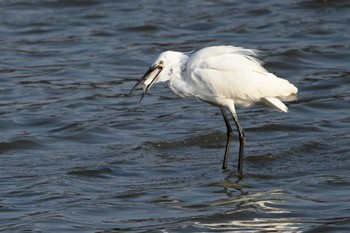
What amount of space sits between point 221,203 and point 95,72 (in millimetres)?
6341

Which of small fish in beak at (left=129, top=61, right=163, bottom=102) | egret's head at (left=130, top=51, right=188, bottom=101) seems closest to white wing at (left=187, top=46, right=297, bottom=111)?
egret's head at (left=130, top=51, right=188, bottom=101)

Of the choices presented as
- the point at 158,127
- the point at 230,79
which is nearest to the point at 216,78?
the point at 230,79

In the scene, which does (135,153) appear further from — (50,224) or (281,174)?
(50,224)

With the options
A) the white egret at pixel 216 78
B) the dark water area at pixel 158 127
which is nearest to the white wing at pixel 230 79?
the white egret at pixel 216 78

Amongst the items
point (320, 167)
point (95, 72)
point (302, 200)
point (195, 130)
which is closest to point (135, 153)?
point (195, 130)

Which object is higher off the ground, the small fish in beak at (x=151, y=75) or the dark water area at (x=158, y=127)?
the small fish in beak at (x=151, y=75)

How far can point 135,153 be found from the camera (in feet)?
37.3

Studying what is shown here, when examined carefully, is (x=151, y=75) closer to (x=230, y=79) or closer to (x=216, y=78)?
(x=216, y=78)

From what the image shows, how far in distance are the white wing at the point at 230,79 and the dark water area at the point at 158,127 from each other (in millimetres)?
700

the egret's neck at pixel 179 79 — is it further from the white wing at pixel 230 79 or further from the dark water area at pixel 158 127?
the dark water area at pixel 158 127

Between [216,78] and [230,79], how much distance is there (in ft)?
0.48

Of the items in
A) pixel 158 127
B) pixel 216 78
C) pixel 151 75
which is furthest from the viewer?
pixel 158 127

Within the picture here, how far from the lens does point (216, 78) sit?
1030 cm

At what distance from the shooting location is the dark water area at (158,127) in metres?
8.93
